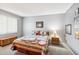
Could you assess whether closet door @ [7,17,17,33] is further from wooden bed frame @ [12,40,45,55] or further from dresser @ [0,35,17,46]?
wooden bed frame @ [12,40,45,55]

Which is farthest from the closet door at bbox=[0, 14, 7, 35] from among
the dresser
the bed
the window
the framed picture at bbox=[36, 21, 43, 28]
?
the framed picture at bbox=[36, 21, 43, 28]

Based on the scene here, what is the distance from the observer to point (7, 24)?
1813 mm

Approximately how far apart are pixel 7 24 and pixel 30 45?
2.33 ft

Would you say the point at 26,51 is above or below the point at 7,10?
below

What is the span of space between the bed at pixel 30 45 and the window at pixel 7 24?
0.31m

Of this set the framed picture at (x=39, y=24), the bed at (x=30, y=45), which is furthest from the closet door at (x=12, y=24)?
the framed picture at (x=39, y=24)

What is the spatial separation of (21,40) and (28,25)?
415 mm

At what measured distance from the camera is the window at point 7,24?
5.77 feet

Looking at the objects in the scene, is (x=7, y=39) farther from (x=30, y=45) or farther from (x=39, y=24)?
(x=39, y=24)

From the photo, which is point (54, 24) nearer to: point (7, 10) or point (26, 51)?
point (26, 51)

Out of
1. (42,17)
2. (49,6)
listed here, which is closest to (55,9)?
(49,6)

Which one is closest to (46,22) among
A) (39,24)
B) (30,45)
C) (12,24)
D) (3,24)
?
(39,24)
